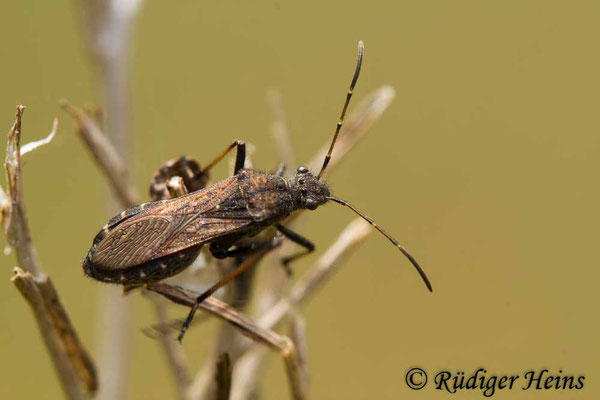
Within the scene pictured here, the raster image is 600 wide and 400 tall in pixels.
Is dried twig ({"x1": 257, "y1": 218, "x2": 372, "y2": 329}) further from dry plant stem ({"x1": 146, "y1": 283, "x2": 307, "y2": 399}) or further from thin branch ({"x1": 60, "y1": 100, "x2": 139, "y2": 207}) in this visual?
thin branch ({"x1": 60, "y1": 100, "x2": 139, "y2": 207})

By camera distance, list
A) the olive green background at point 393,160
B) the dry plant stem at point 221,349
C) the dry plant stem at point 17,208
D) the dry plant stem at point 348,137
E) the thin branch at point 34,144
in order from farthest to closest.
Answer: the olive green background at point 393,160 → the dry plant stem at point 348,137 → the dry plant stem at point 221,349 → the thin branch at point 34,144 → the dry plant stem at point 17,208

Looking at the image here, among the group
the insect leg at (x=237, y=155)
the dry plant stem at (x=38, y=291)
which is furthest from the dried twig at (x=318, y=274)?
the dry plant stem at (x=38, y=291)

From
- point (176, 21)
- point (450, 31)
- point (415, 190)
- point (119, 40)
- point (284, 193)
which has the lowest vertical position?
point (284, 193)

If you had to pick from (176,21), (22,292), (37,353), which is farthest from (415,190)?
(22,292)

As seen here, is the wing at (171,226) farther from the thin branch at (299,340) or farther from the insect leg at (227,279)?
the thin branch at (299,340)

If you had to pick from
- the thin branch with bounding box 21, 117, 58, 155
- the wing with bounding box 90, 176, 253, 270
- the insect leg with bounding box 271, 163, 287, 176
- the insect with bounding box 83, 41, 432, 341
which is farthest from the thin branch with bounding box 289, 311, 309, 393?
the thin branch with bounding box 21, 117, 58, 155

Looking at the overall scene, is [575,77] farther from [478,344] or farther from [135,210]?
[135,210]

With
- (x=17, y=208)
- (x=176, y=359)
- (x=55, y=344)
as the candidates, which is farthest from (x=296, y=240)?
(x=17, y=208)
